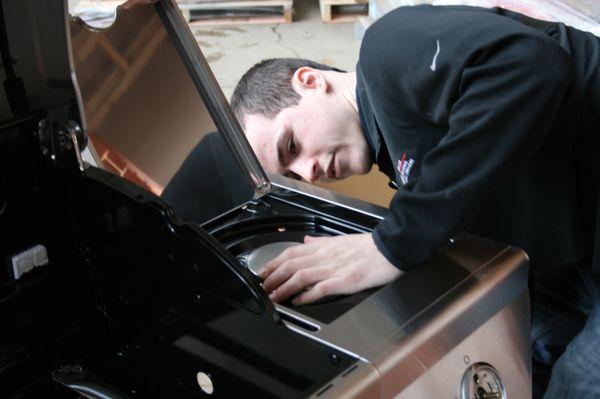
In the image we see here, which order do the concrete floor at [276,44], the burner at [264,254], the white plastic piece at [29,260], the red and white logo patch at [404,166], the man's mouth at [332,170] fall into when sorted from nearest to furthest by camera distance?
the white plastic piece at [29,260] → the burner at [264,254] → the red and white logo patch at [404,166] → the man's mouth at [332,170] → the concrete floor at [276,44]

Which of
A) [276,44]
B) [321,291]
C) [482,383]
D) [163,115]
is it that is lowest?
[276,44]

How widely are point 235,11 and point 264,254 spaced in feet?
8.77

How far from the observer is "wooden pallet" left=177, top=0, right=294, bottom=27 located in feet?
10.9

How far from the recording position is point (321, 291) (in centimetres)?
84

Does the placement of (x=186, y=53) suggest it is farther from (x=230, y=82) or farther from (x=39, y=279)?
(x=230, y=82)

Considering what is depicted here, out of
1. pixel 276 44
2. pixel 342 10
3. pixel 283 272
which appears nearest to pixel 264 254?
pixel 283 272

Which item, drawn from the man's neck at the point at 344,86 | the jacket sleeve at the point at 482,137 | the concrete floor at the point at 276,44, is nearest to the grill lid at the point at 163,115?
the man's neck at the point at 344,86

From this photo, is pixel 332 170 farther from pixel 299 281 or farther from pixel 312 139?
pixel 299 281

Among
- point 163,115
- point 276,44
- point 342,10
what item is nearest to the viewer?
point 163,115

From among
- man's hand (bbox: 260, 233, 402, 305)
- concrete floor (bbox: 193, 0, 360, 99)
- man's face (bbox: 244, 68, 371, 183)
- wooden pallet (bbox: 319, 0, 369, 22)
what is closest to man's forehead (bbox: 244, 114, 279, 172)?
man's face (bbox: 244, 68, 371, 183)

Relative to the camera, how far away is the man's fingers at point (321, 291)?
0.84m

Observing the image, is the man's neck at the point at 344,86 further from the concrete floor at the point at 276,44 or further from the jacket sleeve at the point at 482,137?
the concrete floor at the point at 276,44

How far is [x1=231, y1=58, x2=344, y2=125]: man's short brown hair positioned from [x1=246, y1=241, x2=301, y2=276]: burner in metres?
0.25

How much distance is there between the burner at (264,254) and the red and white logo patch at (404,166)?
0.20 metres
